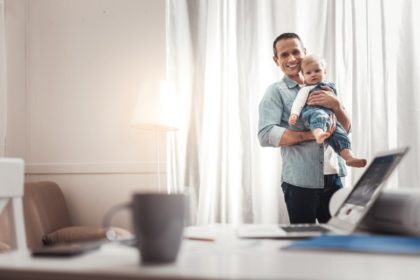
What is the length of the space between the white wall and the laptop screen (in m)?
1.94

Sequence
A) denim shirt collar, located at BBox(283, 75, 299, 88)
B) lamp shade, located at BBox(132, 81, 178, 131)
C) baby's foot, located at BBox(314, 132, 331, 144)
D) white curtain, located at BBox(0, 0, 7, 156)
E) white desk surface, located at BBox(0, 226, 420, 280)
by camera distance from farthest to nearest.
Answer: white curtain, located at BBox(0, 0, 7, 156), lamp shade, located at BBox(132, 81, 178, 131), denim shirt collar, located at BBox(283, 75, 299, 88), baby's foot, located at BBox(314, 132, 331, 144), white desk surface, located at BBox(0, 226, 420, 280)

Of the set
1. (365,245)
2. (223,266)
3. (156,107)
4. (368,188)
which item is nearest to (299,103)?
(156,107)

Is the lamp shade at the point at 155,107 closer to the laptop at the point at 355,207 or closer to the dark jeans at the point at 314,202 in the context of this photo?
the dark jeans at the point at 314,202

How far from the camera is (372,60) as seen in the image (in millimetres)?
2619


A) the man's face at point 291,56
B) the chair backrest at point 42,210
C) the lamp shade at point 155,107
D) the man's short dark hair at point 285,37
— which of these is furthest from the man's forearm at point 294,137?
the chair backrest at point 42,210

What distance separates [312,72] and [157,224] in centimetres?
193

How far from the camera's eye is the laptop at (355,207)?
110 cm

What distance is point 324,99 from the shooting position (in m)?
2.50

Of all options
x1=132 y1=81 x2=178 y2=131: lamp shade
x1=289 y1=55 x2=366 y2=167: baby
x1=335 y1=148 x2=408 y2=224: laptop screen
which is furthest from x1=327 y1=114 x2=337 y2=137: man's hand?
x1=335 y1=148 x2=408 y2=224: laptop screen

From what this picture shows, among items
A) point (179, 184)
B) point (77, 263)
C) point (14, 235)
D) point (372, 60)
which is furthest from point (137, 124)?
point (77, 263)

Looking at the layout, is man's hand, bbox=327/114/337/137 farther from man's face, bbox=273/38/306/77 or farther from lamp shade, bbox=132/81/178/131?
lamp shade, bbox=132/81/178/131

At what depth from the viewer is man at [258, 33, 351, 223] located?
2477mm

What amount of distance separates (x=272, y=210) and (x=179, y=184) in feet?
1.78

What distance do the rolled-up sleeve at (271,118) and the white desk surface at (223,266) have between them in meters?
1.70
